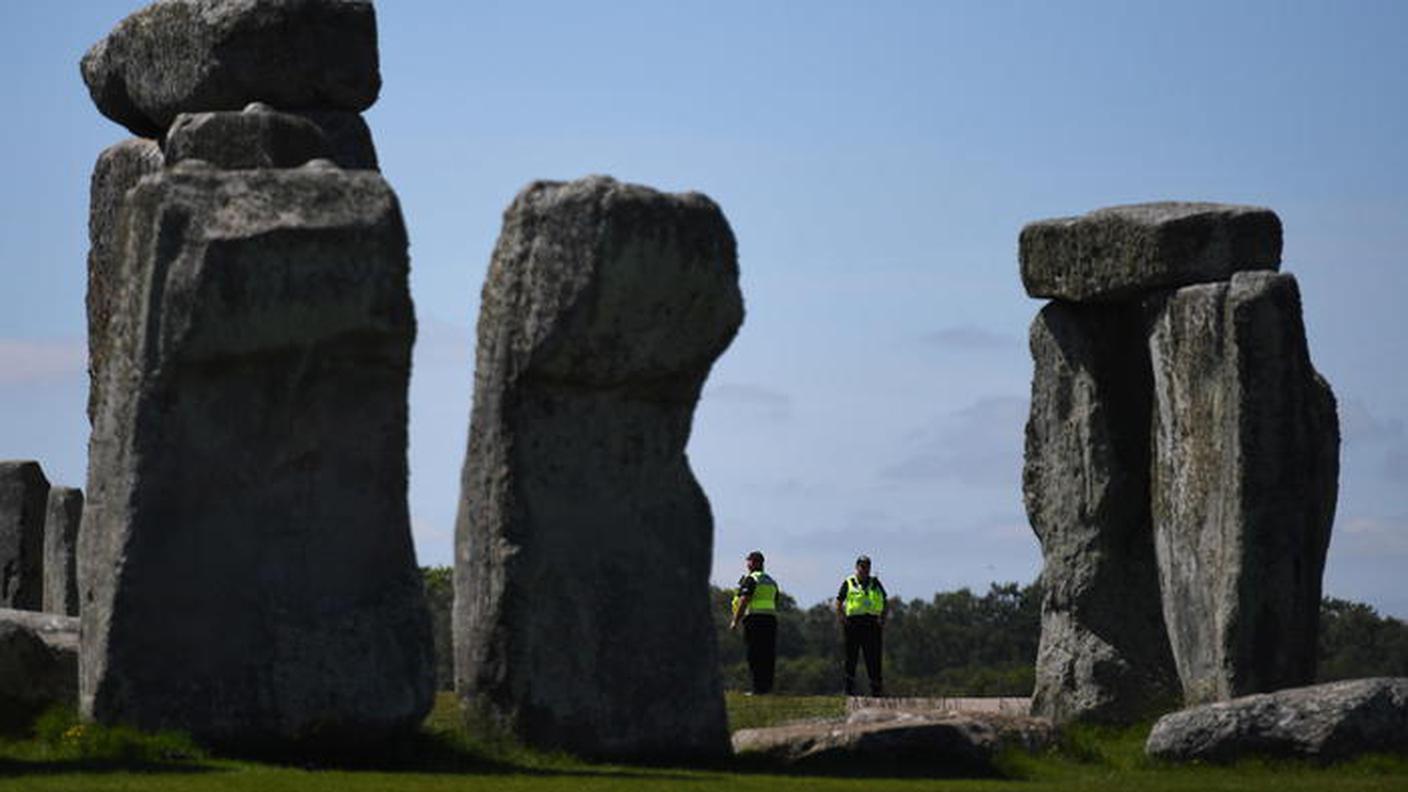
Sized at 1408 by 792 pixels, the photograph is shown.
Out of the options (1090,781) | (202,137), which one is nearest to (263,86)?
(202,137)

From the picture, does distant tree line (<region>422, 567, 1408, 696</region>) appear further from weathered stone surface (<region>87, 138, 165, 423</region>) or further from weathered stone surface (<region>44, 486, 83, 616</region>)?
weathered stone surface (<region>87, 138, 165, 423</region>)

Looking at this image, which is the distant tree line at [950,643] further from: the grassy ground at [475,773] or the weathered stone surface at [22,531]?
the grassy ground at [475,773]

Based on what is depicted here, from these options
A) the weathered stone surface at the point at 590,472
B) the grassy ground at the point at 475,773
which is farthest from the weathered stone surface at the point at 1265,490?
the weathered stone surface at the point at 590,472

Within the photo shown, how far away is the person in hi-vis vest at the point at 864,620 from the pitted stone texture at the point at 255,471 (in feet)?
41.1

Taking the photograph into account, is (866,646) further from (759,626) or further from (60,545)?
(60,545)

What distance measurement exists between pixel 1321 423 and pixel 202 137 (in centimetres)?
865

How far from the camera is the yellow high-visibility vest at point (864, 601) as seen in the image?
3384cm

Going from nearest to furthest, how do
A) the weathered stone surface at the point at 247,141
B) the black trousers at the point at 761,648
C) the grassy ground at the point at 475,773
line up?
the grassy ground at the point at 475,773 < the weathered stone surface at the point at 247,141 < the black trousers at the point at 761,648

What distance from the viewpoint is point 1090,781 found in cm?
2245

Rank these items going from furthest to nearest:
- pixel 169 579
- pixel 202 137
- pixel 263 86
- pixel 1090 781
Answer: pixel 263 86 → pixel 202 137 → pixel 1090 781 → pixel 169 579

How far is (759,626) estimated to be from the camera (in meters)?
33.8

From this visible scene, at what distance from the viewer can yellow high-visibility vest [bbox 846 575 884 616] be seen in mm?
33844

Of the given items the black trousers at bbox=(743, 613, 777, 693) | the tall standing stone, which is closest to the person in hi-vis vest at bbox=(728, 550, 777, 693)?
the black trousers at bbox=(743, 613, 777, 693)

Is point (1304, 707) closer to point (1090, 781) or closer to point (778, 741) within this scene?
point (1090, 781)
